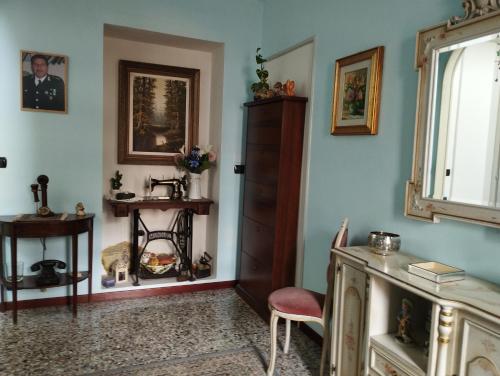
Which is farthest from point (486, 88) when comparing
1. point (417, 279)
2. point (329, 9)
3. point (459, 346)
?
point (329, 9)

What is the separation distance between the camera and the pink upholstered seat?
2307 millimetres

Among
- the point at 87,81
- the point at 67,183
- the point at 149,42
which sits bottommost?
the point at 67,183

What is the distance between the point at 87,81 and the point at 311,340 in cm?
272

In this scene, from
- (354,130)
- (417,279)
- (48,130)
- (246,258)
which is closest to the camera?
(417,279)

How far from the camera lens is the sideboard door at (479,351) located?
1.32 meters

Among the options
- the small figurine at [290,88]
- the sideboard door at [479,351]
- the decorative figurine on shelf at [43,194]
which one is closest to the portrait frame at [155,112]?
the decorative figurine on shelf at [43,194]

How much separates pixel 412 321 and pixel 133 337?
195 centimetres

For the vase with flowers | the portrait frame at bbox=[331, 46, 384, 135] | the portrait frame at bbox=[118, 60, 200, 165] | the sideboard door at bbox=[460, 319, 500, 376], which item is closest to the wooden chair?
the portrait frame at bbox=[331, 46, 384, 135]

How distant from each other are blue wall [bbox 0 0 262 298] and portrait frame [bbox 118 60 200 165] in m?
0.46

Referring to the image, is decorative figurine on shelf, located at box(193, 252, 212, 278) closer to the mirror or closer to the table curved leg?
the table curved leg

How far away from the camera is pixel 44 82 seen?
317 centimetres

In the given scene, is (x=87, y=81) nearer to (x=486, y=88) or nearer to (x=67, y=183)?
(x=67, y=183)

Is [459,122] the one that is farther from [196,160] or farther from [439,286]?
[196,160]

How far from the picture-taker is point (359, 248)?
2.16 m
